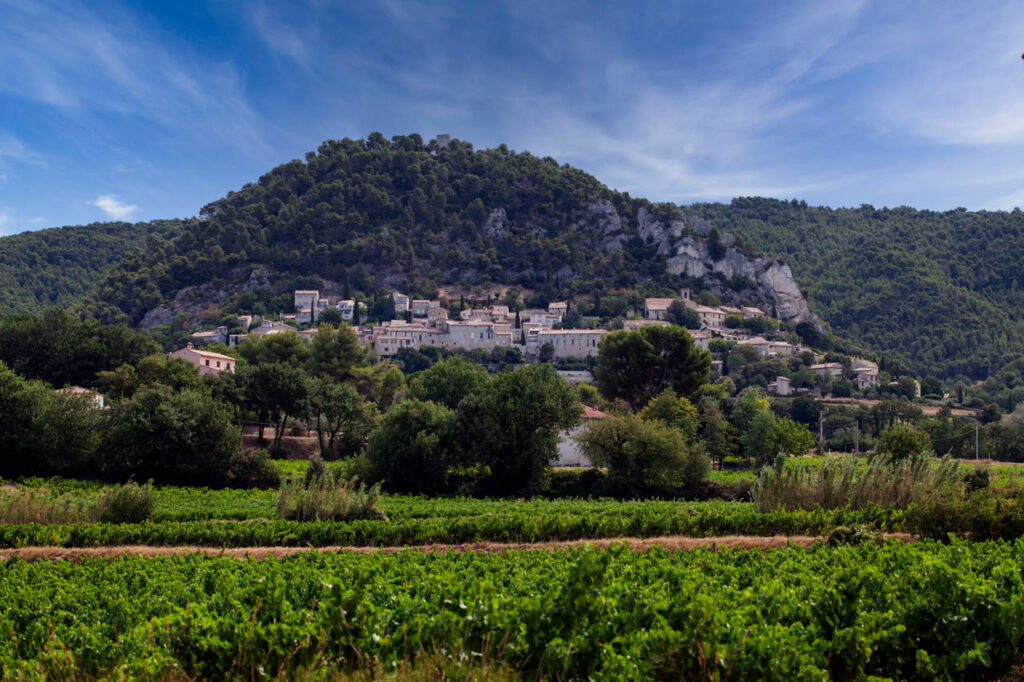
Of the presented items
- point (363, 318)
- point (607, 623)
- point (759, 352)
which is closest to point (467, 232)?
point (363, 318)

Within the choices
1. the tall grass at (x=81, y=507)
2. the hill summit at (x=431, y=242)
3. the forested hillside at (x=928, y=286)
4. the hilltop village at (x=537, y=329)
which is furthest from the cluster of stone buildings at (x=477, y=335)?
the tall grass at (x=81, y=507)

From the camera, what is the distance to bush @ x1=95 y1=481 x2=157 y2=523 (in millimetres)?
19203

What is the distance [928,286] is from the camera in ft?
434

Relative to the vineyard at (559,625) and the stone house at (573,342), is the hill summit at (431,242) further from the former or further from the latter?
the vineyard at (559,625)

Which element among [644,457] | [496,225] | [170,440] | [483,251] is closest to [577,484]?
[644,457]

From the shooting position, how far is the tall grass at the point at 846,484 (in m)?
16.3

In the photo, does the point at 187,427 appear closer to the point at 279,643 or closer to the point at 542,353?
the point at 279,643

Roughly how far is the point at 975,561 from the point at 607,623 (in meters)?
5.08

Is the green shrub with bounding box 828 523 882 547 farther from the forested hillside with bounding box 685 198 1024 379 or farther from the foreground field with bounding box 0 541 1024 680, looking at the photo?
the forested hillside with bounding box 685 198 1024 379

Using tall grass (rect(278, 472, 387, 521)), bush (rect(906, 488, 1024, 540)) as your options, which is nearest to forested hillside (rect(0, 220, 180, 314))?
tall grass (rect(278, 472, 387, 521))

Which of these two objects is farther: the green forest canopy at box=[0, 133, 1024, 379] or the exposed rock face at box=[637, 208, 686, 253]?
the exposed rock face at box=[637, 208, 686, 253]

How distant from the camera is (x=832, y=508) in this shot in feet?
54.2

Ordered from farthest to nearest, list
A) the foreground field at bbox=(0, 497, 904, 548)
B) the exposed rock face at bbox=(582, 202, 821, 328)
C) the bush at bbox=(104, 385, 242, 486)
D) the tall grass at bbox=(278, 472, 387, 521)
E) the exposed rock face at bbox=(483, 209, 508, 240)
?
the exposed rock face at bbox=(483, 209, 508, 240)
the exposed rock face at bbox=(582, 202, 821, 328)
the bush at bbox=(104, 385, 242, 486)
the tall grass at bbox=(278, 472, 387, 521)
the foreground field at bbox=(0, 497, 904, 548)

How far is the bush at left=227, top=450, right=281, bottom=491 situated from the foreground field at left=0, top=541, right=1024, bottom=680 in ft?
93.0
